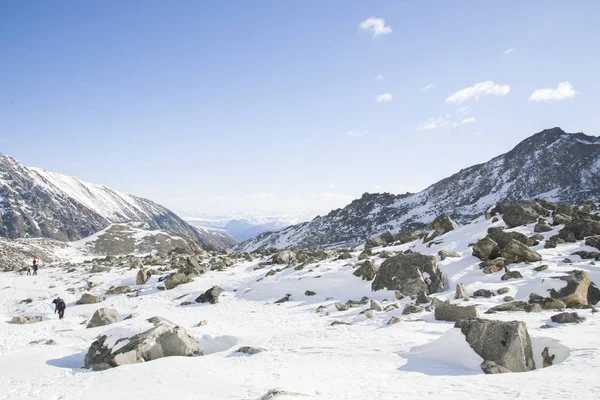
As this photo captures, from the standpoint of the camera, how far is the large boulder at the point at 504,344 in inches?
489

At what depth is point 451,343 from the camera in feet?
46.5

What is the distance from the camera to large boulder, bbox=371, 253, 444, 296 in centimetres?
2631

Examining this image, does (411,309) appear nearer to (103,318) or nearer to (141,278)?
(103,318)

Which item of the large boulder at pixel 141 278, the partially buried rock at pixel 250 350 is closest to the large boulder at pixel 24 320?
the large boulder at pixel 141 278

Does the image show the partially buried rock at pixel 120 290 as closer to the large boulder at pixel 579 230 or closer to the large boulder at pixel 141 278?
the large boulder at pixel 141 278

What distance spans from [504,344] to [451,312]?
6142 mm

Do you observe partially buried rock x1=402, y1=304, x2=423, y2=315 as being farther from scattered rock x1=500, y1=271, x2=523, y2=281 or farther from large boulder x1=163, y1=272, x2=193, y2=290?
large boulder x1=163, y1=272, x2=193, y2=290

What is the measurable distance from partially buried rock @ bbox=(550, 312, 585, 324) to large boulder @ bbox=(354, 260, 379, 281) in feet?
51.5

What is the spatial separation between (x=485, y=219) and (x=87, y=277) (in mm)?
55380

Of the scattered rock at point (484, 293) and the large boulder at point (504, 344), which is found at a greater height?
the large boulder at point (504, 344)

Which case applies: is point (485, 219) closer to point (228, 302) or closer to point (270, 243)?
point (228, 302)

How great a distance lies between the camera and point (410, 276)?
27.0 metres

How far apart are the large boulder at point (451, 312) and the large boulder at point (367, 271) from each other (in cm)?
1158

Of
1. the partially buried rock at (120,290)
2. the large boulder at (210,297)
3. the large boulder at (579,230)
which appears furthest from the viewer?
the partially buried rock at (120,290)
